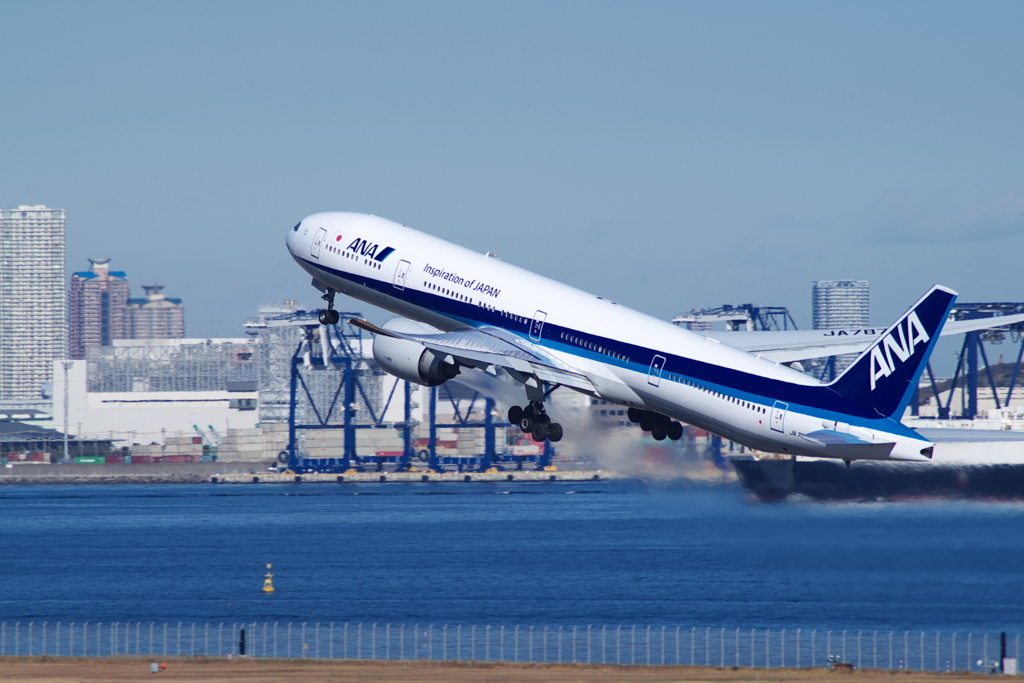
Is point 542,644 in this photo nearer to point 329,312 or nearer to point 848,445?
point 329,312

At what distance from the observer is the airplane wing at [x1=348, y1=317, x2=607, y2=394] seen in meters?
40.5

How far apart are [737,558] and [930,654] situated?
24.9 metres

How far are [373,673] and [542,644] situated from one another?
736 inches

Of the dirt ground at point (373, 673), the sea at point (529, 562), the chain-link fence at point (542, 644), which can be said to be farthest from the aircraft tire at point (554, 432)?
the chain-link fence at point (542, 644)

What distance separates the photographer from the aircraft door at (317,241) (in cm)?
4881

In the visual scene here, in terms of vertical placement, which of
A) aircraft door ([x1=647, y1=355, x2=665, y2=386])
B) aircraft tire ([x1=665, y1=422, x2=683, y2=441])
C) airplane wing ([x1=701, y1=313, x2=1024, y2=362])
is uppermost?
airplane wing ([x1=701, y1=313, x2=1024, y2=362])

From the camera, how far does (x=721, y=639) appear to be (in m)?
79.2

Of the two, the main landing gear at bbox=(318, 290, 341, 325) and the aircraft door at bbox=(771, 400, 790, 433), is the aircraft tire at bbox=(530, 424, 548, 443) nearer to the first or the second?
the aircraft door at bbox=(771, 400, 790, 433)

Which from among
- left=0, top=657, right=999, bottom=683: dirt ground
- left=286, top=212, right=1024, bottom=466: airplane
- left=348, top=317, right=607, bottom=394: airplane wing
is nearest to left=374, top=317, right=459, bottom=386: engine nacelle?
left=286, top=212, right=1024, bottom=466: airplane

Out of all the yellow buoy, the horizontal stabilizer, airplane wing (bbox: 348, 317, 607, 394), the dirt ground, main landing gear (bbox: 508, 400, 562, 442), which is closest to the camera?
the horizontal stabilizer

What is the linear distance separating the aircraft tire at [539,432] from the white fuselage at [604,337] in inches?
94.9

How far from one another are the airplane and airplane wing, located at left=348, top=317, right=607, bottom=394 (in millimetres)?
44

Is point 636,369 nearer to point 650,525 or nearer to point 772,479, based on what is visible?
point 772,479

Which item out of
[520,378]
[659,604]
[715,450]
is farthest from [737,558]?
[659,604]
